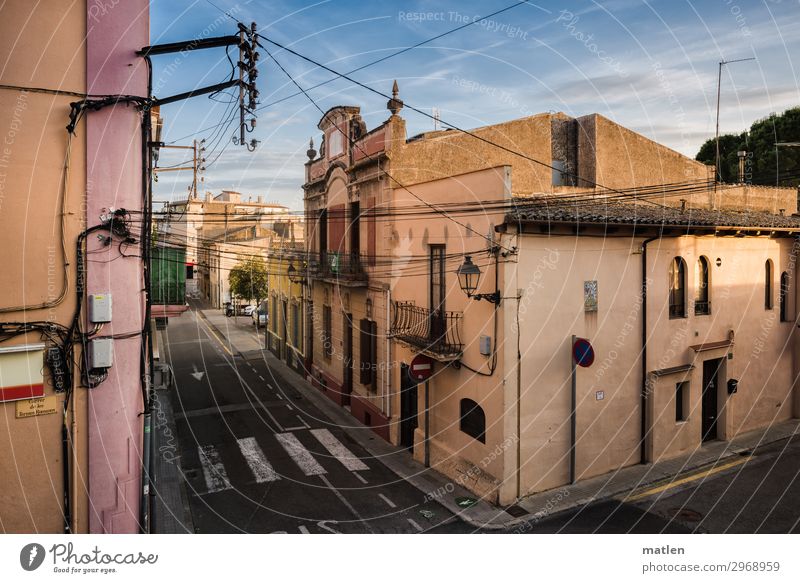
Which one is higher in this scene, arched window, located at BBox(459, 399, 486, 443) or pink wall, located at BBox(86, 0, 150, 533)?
pink wall, located at BBox(86, 0, 150, 533)

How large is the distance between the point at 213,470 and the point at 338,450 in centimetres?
323

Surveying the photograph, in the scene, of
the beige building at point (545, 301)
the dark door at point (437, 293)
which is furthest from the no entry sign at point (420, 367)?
the dark door at point (437, 293)

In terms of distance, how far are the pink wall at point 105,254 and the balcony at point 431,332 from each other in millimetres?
6404

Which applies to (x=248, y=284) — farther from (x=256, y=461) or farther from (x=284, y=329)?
(x=256, y=461)

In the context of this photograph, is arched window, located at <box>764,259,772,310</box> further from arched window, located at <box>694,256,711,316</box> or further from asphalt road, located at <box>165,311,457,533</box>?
asphalt road, located at <box>165,311,457,533</box>

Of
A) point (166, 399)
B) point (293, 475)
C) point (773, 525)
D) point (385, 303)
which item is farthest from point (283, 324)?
point (773, 525)

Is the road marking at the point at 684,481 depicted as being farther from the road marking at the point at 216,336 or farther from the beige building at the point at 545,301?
the road marking at the point at 216,336

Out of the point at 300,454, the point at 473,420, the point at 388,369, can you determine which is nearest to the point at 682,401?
the point at 473,420

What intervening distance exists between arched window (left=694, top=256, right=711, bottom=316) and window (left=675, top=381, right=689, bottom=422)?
1.92 m

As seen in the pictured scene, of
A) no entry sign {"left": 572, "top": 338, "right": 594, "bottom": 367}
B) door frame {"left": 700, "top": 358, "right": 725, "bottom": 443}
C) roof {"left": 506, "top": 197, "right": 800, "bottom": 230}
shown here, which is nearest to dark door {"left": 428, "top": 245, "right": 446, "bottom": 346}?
roof {"left": 506, "top": 197, "right": 800, "bottom": 230}

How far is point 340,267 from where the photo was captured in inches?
707

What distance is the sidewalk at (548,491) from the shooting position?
10.6 m

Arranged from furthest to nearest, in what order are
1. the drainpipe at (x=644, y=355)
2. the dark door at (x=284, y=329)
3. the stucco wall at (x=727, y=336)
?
1. the dark door at (x=284, y=329)
2. the stucco wall at (x=727, y=336)
3. the drainpipe at (x=644, y=355)

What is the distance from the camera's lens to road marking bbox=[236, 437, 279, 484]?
504 inches
